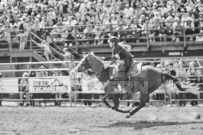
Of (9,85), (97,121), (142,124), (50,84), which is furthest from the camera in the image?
(9,85)

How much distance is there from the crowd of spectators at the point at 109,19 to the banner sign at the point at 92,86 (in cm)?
369

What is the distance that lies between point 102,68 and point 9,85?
6.47 metres

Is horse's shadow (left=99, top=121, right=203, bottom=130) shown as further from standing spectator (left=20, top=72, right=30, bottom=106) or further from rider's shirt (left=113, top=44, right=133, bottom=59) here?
standing spectator (left=20, top=72, right=30, bottom=106)

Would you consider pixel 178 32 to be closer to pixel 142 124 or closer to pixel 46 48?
pixel 46 48

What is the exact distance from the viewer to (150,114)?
14.4m

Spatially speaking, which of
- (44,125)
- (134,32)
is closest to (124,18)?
(134,32)

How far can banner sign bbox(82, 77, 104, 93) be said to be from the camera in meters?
17.5

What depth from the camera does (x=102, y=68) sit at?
45.2 feet

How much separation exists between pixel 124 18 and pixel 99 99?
5380mm

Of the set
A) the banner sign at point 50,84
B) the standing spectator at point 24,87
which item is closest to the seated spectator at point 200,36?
the banner sign at point 50,84

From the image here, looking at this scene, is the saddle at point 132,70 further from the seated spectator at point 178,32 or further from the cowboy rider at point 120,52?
the seated spectator at point 178,32

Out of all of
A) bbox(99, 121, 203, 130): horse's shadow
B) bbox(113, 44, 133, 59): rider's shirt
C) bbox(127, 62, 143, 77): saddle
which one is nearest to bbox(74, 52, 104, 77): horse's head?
bbox(127, 62, 143, 77): saddle

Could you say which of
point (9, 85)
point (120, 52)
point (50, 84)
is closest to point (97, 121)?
point (120, 52)

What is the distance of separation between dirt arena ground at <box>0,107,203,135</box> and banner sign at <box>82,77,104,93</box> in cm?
101
